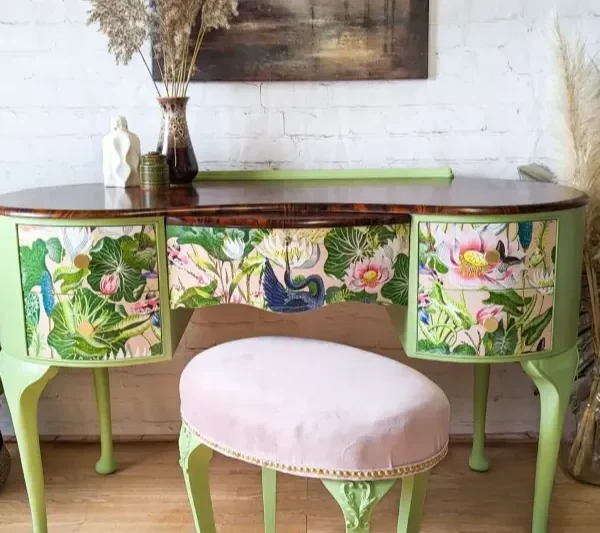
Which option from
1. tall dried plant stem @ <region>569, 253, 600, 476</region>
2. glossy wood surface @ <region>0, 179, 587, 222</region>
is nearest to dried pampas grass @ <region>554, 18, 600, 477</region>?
tall dried plant stem @ <region>569, 253, 600, 476</region>

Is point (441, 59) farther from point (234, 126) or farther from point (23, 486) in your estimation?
point (23, 486)

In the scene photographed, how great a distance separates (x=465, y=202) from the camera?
143cm

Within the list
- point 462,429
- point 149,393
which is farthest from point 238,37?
point 462,429

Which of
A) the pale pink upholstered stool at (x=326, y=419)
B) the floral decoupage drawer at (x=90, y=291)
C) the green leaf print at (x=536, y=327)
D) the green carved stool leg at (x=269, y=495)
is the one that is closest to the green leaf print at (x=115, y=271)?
the floral decoupage drawer at (x=90, y=291)

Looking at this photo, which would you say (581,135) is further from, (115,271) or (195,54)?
(115,271)

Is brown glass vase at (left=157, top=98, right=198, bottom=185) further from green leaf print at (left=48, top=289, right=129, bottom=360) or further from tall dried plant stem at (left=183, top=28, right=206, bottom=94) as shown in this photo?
green leaf print at (left=48, top=289, right=129, bottom=360)

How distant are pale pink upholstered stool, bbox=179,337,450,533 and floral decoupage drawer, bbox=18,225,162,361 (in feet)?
0.60

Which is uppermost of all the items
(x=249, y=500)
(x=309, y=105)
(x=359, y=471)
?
(x=309, y=105)

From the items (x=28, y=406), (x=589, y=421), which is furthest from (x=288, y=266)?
(x=589, y=421)

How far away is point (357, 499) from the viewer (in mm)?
1118

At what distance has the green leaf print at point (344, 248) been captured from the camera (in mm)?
1396

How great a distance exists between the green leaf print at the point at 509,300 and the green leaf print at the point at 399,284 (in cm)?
16

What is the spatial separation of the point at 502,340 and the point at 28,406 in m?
1.03

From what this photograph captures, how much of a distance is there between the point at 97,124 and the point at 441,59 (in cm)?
95
